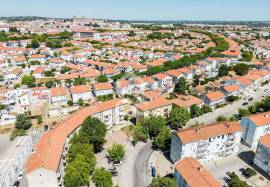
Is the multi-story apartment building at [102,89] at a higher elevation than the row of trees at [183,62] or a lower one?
lower

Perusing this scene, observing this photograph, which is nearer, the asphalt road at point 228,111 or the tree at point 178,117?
the tree at point 178,117

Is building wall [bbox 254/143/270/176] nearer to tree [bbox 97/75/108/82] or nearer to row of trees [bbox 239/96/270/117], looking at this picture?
row of trees [bbox 239/96/270/117]

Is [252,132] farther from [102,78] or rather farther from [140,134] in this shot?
[102,78]

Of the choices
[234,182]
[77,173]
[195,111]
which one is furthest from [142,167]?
[195,111]

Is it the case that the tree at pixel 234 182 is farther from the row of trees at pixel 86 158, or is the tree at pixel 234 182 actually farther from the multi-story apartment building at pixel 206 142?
the row of trees at pixel 86 158

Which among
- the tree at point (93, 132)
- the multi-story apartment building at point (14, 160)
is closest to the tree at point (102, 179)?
the tree at point (93, 132)

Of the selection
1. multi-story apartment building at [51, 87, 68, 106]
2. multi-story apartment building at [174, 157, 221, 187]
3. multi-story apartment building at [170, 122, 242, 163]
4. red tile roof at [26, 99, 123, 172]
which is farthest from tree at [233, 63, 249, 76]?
multi-story apartment building at [174, 157, 221, 187]
